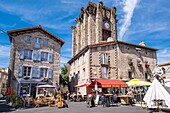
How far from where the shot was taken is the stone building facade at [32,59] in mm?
20109

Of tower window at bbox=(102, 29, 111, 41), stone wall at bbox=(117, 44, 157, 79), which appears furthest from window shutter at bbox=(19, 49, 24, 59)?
tower window at bbox=(102, 29, 111, 41)

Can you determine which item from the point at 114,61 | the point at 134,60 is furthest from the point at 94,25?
the point at 114,61

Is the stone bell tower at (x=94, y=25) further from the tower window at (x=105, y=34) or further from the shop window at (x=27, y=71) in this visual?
the shop window at (x=27, y=71)

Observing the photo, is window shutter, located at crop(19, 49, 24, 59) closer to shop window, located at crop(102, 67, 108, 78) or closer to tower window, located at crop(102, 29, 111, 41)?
shop window, located at crop(102, 67, 108, 78)

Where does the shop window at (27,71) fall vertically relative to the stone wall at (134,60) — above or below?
below

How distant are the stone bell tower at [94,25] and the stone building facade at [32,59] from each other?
1519 centimetres

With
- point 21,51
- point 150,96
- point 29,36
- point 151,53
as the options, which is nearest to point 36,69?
point 21,51

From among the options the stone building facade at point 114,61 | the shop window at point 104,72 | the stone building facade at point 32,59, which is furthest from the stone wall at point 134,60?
the stone building facade at point 32,59

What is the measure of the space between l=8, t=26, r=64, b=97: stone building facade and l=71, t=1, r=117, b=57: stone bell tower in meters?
15.2

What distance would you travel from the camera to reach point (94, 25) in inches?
1522

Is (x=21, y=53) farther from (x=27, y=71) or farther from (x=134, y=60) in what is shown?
(x=134, y=60)

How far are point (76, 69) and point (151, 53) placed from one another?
43.0 feet

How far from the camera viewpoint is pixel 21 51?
20.9m

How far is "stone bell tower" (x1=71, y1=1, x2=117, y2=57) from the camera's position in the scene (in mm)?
37562
